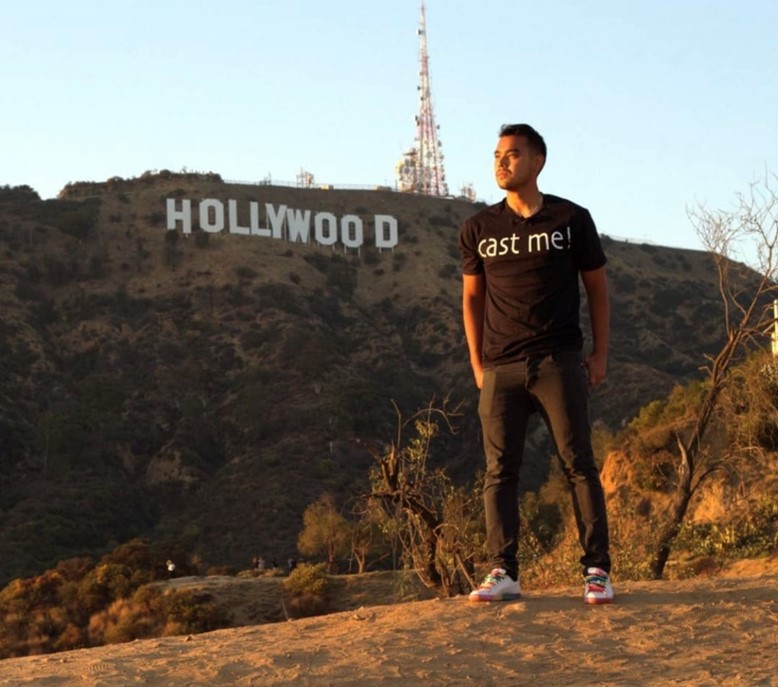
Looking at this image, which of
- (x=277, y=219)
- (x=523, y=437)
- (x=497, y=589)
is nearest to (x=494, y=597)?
(x=497, y=589)

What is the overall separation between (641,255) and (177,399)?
3584cm

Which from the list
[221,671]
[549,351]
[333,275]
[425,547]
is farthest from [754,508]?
[333,275]

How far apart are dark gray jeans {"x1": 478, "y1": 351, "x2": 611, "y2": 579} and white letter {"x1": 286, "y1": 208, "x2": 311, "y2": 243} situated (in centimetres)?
6687

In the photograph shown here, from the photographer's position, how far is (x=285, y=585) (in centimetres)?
2734

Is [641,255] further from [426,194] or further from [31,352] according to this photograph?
[31,352]

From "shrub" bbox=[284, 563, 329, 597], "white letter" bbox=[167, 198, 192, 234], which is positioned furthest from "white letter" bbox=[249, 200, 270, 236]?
"shrub" bbox=[284, 563, 329, 597]

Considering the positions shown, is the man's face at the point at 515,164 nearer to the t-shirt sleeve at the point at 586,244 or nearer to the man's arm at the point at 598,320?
the t-shirt sleeve at the point at 586,244

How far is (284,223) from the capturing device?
7325 cm

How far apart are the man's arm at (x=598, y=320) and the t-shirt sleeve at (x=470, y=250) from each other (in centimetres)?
52

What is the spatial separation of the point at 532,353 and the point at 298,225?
67.7 metres

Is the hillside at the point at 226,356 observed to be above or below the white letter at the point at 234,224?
below

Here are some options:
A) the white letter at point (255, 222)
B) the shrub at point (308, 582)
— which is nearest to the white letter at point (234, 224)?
the white letter at point (255, 222)

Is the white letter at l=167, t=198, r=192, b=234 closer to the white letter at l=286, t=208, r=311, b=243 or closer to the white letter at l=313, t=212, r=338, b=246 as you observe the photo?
the white letter at l=286, t=208, r=311, b=243

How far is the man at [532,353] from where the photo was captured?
5715 millimetres
